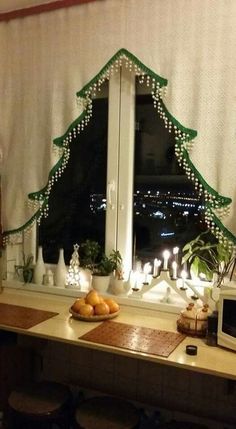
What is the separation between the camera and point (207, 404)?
217 cm

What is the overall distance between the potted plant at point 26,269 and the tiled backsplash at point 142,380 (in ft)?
1.38

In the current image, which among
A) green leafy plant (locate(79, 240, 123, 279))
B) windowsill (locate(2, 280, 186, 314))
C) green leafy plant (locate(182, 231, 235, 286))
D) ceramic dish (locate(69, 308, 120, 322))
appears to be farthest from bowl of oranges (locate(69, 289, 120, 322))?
green leafy plant (locate(182, 231, 235, 286))

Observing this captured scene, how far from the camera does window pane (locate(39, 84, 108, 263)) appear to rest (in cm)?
262

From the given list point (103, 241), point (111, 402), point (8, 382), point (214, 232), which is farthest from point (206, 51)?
point (8, 382)

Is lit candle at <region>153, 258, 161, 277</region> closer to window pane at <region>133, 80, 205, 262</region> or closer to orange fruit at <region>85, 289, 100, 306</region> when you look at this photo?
window pane at <region>133, 80, 205, 262</region>

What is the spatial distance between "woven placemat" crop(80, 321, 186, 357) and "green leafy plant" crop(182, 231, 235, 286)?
1.26 feet

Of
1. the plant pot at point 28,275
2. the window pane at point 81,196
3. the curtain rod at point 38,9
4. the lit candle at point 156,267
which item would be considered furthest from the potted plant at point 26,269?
the curtain rod at point 38,9

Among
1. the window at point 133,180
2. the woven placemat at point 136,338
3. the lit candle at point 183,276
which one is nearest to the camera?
the woven placemat at point 136,338

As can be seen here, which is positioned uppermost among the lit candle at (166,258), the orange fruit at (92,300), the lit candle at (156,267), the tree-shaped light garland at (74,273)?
the lit candle at (166,258)

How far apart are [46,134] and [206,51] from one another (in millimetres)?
1086

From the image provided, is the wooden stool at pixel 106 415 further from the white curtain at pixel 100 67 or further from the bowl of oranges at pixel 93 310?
the white curtain at pixel 100 67

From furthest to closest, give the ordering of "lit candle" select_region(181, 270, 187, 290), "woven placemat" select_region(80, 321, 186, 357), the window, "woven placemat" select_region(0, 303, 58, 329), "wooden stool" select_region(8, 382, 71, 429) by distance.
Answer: the window → "lit candle" select_region(181, 270, 187, 290) → "woven placemat" select_region(0, 303, 58, 329) → "wooden stool" select_region(8, 382, 71, 429) → "woven placemat" select_region(80, 321, 186, 357)

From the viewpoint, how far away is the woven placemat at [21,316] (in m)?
2.08

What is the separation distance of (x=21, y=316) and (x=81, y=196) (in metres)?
0.91
